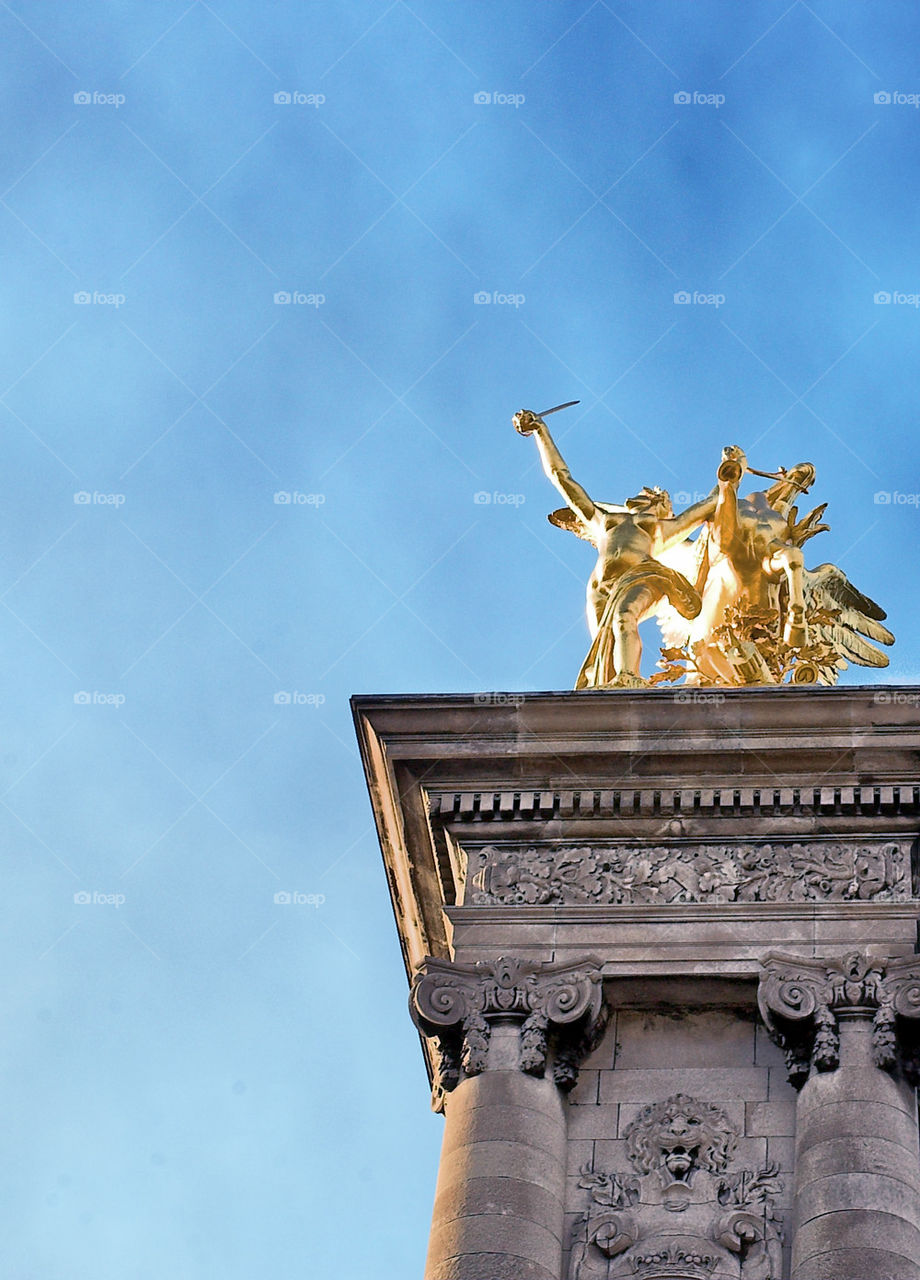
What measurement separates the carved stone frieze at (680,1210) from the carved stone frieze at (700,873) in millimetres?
2085

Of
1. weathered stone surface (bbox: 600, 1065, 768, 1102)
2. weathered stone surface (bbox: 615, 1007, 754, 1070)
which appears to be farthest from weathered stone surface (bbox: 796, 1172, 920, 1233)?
weathered stone surface (bbox: 615, 1007, 754, 1070)

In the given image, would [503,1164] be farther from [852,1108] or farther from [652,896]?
[652,896]

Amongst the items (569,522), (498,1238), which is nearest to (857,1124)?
(498,1238)

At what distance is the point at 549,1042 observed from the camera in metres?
20.9

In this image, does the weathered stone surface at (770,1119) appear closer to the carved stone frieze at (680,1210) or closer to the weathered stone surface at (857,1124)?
the carved stone frieze at (680,1210)

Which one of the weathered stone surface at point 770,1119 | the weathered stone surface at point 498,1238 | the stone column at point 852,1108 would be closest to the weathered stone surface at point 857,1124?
the stone column at point 852,1108

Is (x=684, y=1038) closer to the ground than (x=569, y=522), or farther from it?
closer to the ground

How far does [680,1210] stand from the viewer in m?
19.9

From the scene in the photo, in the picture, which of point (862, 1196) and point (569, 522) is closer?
point (862, 1196)

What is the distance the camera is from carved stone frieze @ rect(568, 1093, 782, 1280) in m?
19.5

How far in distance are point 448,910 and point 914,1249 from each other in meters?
5.25

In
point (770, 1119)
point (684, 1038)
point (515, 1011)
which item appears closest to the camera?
point (770, 1119)

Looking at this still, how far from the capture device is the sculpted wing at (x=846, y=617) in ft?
83.6

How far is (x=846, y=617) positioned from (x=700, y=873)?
15.7ft
